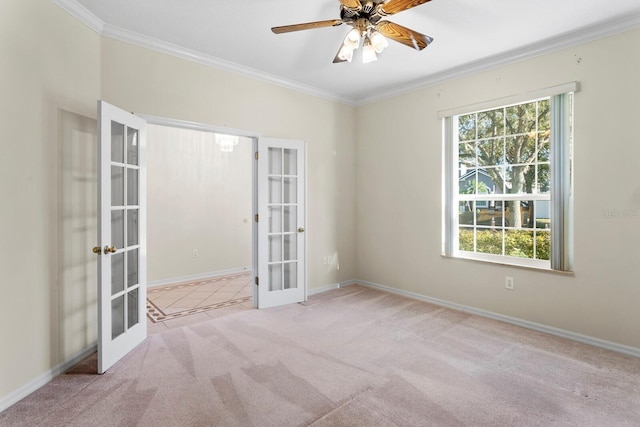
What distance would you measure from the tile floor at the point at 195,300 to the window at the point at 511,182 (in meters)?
2.82

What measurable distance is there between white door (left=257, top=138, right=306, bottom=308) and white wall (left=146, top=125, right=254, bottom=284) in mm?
837

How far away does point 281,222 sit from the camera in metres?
4.27

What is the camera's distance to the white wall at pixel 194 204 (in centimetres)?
519

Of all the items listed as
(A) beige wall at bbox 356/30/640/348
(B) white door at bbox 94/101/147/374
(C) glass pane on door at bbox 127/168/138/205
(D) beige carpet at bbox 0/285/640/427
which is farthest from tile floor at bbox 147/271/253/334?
(A) beige wall at bbox 356/30/640/348

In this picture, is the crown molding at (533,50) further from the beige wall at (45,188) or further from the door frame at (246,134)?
the beige wall at (45,188)

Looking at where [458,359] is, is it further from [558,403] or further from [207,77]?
[207,77]

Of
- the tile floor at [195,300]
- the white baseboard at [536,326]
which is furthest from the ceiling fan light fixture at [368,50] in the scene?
the tile floor at [195,300]

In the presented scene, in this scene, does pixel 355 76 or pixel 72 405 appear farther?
pixel 355 76

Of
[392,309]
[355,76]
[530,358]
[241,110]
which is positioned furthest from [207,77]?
[530,358]

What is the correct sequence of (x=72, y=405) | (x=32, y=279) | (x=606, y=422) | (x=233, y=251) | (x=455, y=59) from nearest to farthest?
(x=606, y=422)
(x=72, y=405)
(x=32, y=279)
(x=455, y=59)
(x=233, y=251)

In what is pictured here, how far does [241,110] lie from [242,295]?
8.11ft

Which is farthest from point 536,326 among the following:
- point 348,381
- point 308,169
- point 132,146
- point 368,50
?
point 132,146

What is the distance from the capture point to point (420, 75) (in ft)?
13.5

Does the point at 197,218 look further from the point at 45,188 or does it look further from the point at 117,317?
the point at 45,188
